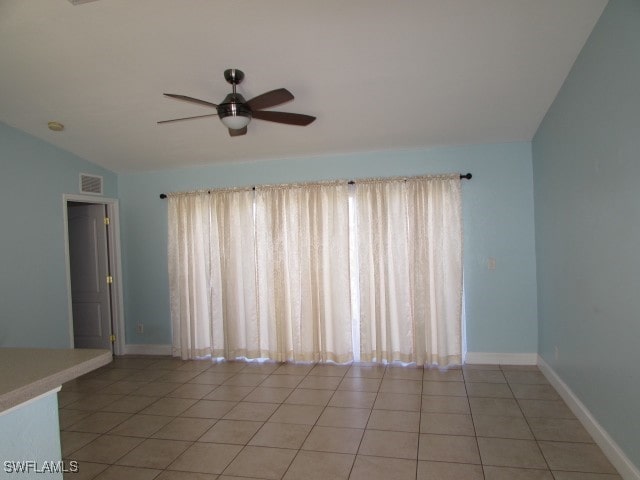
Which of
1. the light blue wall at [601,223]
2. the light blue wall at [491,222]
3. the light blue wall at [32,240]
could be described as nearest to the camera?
the light blue wall at [601,223]

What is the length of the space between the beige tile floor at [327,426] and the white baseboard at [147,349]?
0.69 meters

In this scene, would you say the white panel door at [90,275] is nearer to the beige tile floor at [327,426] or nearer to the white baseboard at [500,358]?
the beige tile floor at [327,426]

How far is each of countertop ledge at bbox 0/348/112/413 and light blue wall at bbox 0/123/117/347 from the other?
8.32ft

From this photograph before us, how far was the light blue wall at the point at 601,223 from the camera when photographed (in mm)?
2135

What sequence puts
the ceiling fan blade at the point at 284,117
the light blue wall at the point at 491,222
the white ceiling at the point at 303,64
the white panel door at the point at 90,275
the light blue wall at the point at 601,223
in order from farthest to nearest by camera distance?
the white panel door at the point at 90,275, the light blue wall at the point at 491,222, the ceiling fan blade at the point at 284,117, the white ceiling at the point at 303,64, the light blue wall at the point at 601,223

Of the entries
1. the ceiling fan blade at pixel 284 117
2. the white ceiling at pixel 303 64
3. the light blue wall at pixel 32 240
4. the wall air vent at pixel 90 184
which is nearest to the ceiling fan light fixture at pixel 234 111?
the ceiling fan blade at pixel 284 117

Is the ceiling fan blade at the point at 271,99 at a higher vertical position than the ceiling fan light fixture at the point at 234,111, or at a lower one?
higher

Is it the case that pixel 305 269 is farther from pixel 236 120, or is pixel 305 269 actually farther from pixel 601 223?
pixel 601 223

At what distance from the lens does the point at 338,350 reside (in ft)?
14.9

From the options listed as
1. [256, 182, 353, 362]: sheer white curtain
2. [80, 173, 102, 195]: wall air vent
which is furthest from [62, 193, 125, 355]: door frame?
[256, 182, 353, 362]: sheer white curtain

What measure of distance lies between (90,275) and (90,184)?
1197 millimetres

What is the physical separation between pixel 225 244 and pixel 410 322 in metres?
2.27

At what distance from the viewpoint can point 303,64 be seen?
2951 millimetres

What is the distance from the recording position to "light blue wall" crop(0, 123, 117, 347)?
385 cm
